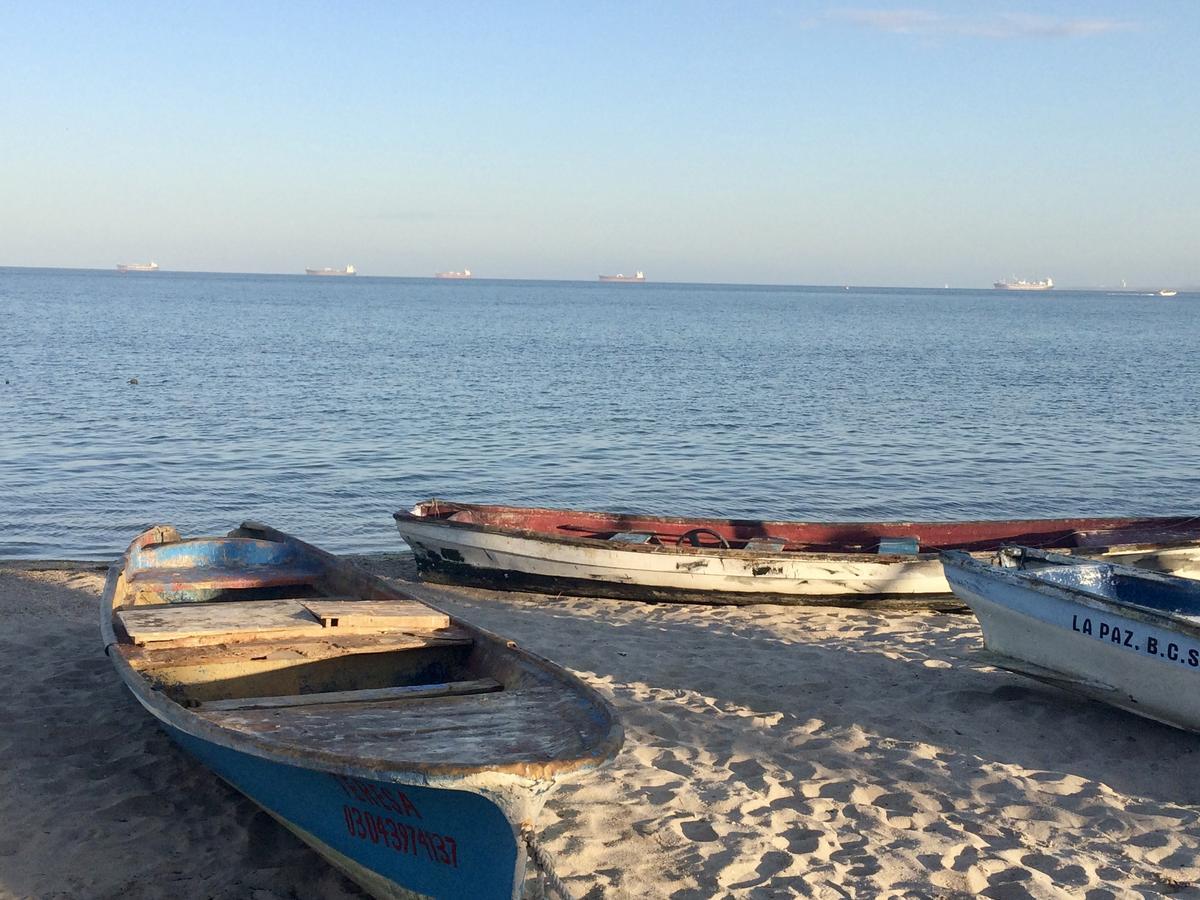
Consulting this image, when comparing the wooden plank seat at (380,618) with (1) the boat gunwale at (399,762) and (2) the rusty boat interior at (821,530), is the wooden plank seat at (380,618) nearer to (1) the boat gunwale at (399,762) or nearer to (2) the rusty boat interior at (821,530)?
(1) the boat gunwale at (399,762)

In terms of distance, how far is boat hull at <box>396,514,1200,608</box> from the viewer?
1218 cm

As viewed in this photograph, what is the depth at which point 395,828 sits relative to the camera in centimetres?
528

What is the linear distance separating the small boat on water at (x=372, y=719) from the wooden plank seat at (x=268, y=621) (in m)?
0.01

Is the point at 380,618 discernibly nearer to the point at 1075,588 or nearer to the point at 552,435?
the point at 1075,588

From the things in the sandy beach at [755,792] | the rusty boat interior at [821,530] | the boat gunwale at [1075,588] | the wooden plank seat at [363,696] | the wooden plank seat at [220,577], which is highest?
the boat gunwale at [1075,588]

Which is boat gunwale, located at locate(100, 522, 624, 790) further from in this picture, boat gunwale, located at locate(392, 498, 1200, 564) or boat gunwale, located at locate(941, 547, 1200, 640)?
boat gunwale, located at locate(392, 498, 1200, 564)

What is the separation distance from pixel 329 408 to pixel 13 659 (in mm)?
24349

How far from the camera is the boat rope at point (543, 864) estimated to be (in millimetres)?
4812

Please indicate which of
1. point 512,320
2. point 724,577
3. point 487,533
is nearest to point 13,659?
point 487,533

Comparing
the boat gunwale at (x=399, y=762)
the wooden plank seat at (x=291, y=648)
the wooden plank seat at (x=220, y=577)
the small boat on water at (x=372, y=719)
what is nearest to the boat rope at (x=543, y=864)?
the small boat on water at (x=372, y=719)

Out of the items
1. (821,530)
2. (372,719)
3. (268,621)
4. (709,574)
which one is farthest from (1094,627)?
(268,621)

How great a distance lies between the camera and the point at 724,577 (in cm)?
1224

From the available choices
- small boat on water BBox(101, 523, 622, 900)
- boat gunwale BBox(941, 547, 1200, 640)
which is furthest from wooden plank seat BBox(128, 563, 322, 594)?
boat gunwale BBox(941, 547, 1200, 640)

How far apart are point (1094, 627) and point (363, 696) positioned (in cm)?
539
